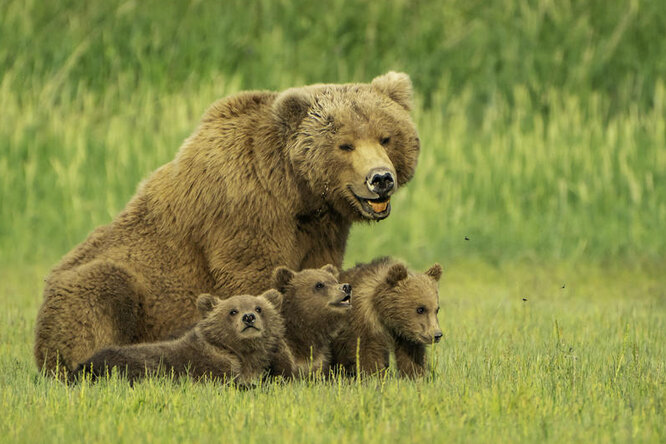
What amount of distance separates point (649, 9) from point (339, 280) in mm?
12955

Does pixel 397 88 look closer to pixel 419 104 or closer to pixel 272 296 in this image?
pixel 272 296

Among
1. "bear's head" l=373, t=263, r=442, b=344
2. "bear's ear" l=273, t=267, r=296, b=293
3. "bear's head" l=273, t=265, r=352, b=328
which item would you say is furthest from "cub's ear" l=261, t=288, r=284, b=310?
"bear's head" l=373, t=263, r=442, b=344

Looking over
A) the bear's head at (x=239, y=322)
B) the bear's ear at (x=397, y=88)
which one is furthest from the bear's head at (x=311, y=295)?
Answer: the bear's ear at (x=397, y=88)

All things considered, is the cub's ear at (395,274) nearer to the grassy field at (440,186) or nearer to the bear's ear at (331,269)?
the bear's ear at (331,269)

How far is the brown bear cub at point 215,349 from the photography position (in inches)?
274

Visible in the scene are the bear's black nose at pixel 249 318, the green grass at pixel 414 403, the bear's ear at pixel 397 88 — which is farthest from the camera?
the bear's ear at pixel 397 88

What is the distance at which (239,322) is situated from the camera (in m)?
7.01

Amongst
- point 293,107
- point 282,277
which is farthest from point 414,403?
point 293,107

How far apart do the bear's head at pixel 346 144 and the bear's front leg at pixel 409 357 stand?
0.91 meters

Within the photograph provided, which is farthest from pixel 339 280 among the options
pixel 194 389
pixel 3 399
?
pixel 3 399

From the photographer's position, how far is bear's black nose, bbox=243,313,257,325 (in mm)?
6957

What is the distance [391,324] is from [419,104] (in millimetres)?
10704

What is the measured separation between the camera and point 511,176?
1549cm

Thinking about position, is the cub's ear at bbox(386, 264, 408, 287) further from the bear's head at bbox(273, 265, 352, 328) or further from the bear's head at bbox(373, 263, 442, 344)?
the bear's head at bbox(273, 265, 352, 328)
